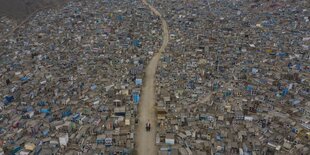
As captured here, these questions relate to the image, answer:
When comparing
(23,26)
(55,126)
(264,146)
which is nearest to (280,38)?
(264,146)

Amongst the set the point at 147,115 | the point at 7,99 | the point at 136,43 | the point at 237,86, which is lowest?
the point at 147,115

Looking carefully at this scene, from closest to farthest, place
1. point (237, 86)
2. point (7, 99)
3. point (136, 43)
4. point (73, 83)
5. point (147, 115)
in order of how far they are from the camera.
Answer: point (147, 115), point (7, 99), point (237, 86), point (73, 83), point (136, 43)

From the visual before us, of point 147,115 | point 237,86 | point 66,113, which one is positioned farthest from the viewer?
point 237,86

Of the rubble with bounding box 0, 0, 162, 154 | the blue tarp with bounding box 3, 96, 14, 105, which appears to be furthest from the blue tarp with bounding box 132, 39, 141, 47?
the blue tarp with bounding box 3, 96, 14, 105

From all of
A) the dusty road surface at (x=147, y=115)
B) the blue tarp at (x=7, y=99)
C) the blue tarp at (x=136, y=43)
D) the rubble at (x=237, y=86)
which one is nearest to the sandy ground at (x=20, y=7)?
the blue tarp at (x=136, y=43)

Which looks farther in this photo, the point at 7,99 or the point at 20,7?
the point at 20,7

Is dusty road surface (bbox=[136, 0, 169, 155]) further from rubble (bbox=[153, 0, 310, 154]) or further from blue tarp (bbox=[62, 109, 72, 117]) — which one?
blue tarp (bbox=[62, 109, 72, 117])

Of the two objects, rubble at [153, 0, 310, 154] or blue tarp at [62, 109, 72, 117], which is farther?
blue tarp at [62, 109, 72, 117]

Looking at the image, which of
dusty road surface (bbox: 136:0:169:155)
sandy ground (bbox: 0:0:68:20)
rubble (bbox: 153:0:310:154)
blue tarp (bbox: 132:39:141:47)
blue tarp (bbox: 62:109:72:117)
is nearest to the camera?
dusty road surface (bbox: 136:0:169:155)

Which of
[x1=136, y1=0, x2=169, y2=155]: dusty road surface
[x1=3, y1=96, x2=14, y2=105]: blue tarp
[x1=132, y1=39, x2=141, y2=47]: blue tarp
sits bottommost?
[x1=136, y1=0, x2=169, y2=155]: dusty road surface

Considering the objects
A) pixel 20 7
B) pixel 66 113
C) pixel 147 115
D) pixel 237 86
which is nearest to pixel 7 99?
pixel 66 113

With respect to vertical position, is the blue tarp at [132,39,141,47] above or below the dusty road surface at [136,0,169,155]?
above

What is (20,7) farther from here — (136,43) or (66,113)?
(66,113)
